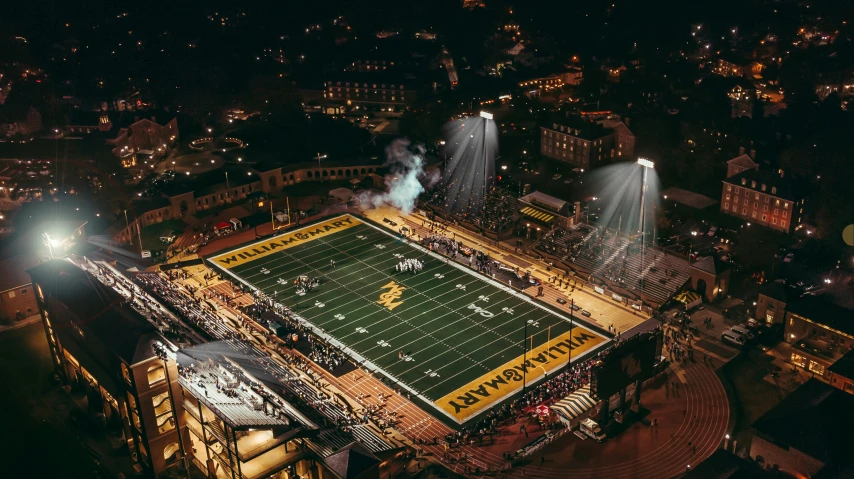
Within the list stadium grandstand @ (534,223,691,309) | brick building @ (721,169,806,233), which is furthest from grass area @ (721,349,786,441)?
brick building @ (721,169,806,233)

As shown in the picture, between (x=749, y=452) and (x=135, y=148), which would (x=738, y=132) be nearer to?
(x=749, y=452)

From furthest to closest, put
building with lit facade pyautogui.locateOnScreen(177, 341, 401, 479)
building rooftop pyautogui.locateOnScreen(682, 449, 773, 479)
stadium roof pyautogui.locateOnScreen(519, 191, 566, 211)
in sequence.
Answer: stadium roof pyautogui.locateOnScreen(519, 191, 566, 211)
building with lit facade pyautogui.locateOnScreen(177, 341, 401, 479)
building rooftop pyautogui.locateOnScreen(682, 449, 773, 479)

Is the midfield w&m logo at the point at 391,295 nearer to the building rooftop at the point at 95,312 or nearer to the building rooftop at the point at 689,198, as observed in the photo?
the building rooftop at the point at 95,312

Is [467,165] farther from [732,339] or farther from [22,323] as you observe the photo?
[22,323]

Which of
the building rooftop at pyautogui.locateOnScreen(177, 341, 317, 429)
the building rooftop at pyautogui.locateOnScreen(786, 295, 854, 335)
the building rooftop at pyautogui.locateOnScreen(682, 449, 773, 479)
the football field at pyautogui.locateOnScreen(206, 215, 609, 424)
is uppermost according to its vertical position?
the building rooftop at pyautogui.locateOnScreen(177, 341, 317, 429)

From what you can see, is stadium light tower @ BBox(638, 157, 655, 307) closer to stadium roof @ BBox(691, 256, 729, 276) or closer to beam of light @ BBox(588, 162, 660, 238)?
beam of light @ BBox(588, 162, 660, 238)

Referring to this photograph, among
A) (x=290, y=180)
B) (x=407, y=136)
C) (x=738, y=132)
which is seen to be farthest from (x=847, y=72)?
(x=290, y=180)

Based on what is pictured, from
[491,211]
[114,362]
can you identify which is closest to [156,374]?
[114,362]
